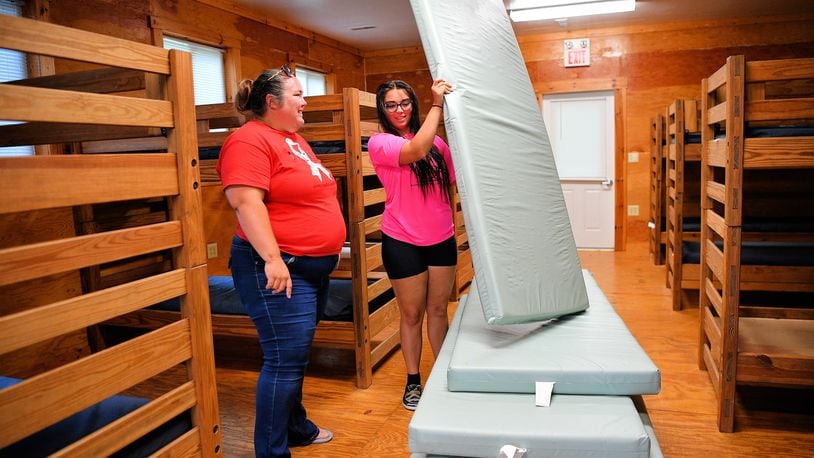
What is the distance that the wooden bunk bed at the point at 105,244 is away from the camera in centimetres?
112

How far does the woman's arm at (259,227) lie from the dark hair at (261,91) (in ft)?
1.02

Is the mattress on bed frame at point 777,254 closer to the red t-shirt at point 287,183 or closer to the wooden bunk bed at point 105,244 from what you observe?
the red t-shirt at point 287,183

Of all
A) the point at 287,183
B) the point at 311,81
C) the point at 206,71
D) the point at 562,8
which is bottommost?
the point at 287,183

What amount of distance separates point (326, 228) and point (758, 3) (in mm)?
5595

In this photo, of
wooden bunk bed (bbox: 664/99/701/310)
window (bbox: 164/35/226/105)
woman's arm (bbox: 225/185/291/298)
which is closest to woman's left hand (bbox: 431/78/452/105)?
woman's arm (bbox: 225/185/291/298)

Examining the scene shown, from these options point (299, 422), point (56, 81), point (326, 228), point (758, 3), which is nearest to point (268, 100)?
point (326, 228)

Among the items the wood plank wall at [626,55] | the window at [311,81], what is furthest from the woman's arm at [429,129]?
the window at [311,81]

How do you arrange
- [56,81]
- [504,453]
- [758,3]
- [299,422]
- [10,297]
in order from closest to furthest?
[504,453]
[56,81]
[299,422]
[10,297]
[758,3]

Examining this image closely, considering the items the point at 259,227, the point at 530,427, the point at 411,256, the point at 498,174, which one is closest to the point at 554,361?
the point at 530,427

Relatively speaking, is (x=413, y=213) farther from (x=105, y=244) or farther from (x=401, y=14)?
(x=401, y=14)

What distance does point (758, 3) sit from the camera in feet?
18.7

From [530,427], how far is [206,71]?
14.6ft

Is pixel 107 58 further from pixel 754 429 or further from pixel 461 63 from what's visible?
pixel 754 429

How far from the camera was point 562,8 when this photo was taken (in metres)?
Result: 5.57
